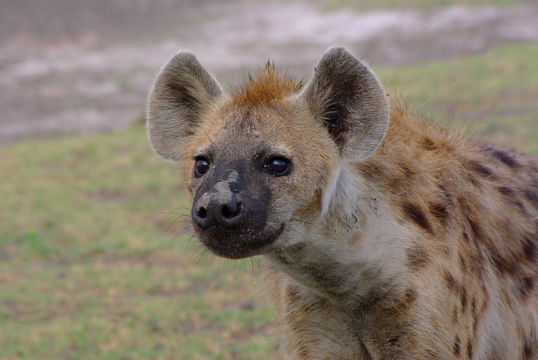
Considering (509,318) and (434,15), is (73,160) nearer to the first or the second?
(509,318)

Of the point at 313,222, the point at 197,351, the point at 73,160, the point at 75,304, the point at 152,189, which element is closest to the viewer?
the point at 313,222

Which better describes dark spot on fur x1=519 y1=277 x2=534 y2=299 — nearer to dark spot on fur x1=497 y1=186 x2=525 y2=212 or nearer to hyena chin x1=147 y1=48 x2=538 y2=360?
hyena chin x1=147 y1=48 x2=538 y2=360

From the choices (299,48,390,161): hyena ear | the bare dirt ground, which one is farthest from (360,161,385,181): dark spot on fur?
the bare dirt ground

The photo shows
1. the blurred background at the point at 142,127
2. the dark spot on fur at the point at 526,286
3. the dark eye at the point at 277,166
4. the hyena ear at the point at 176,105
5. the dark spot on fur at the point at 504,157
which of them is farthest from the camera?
the blurred background at the point at 142,127

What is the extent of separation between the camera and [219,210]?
263 centimetres

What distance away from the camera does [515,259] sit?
331 cm

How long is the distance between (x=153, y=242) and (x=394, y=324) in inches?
164

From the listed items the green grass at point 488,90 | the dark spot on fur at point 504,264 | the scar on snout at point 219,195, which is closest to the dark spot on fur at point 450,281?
the dark spot on fur at point 504,264

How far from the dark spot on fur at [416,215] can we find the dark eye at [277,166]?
0.49m

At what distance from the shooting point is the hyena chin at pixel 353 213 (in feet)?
9.12

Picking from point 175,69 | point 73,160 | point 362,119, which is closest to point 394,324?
point 362,119

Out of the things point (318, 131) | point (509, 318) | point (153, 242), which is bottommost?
point (153, 242)

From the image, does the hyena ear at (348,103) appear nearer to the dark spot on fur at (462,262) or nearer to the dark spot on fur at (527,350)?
the dark spot on fur at (462,262)

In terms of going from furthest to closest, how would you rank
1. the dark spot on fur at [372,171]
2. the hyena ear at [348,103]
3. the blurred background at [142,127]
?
the blurred background at [142,127] < the dark spot on fur at [372,171] < the hyena ear at [348,103]
